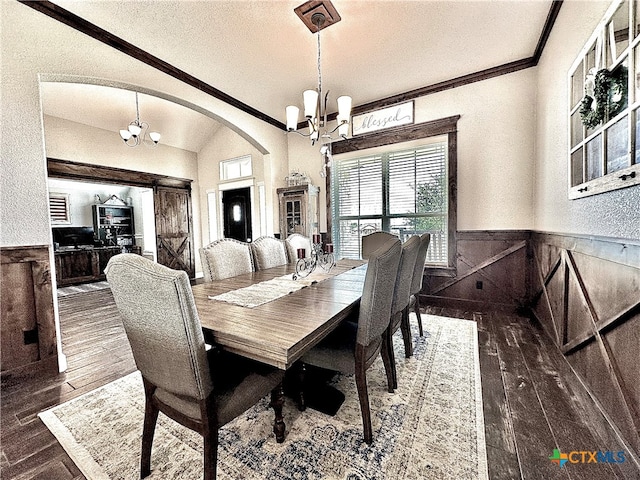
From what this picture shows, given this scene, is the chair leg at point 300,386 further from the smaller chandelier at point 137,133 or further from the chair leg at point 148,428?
the smaller chandelier at point 137,133

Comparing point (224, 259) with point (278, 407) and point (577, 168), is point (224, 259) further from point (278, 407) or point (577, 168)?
point (577, 168)

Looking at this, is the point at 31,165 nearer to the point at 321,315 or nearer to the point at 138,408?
the point at 138,408

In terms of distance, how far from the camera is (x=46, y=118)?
4367 mm

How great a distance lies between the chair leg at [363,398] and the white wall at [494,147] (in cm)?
289

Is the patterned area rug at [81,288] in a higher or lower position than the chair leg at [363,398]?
lower

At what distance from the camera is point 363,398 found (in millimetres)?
1393

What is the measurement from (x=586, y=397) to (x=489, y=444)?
85 cm

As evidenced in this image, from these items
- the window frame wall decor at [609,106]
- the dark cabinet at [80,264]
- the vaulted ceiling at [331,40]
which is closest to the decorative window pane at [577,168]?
the window frame wall decor at [609,106]

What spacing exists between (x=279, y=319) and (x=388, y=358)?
939mm

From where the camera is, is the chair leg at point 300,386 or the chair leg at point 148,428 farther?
the chair leg at point 300,386

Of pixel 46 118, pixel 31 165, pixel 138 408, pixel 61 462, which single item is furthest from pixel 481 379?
pixel 46 118

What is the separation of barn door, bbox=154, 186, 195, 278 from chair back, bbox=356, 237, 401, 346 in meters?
5.67

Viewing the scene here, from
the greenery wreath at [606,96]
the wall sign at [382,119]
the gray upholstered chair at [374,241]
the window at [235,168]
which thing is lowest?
the gray upholstered chair at [374,241]

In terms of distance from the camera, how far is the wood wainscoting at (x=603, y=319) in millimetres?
1254
